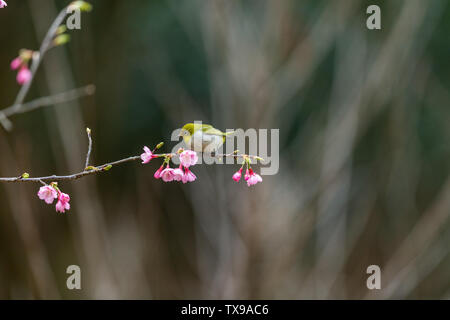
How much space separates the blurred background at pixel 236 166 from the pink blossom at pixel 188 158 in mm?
1441

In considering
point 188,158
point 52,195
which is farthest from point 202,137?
point 52,195

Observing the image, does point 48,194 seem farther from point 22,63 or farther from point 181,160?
point 22,63

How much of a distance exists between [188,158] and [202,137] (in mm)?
78

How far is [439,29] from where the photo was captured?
3074mm

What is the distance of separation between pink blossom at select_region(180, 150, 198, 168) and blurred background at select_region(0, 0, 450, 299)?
4.73ft

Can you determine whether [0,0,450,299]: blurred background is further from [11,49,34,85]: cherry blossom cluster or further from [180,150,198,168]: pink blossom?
[180,150,198,168]: pink blossom

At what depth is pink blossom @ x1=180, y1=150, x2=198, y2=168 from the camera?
89 centimetres

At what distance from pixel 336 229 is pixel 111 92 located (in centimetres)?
176

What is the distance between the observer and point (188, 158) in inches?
35.4

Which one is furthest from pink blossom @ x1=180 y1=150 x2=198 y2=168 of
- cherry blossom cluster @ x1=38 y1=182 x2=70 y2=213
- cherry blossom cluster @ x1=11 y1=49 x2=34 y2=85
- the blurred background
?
the blurred background

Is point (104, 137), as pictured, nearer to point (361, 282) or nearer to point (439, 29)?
point (361, 282)

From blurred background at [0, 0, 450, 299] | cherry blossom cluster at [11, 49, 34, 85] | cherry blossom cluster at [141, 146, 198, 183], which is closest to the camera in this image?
cherry blossom cluster at [141, 146, 198, 183]

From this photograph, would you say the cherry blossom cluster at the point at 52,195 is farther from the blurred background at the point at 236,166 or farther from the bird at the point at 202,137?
the blurred background at the point at 236,166

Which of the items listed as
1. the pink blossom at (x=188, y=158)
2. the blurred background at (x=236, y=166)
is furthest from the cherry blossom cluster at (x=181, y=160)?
the blurred background at (x=236, y=166)
